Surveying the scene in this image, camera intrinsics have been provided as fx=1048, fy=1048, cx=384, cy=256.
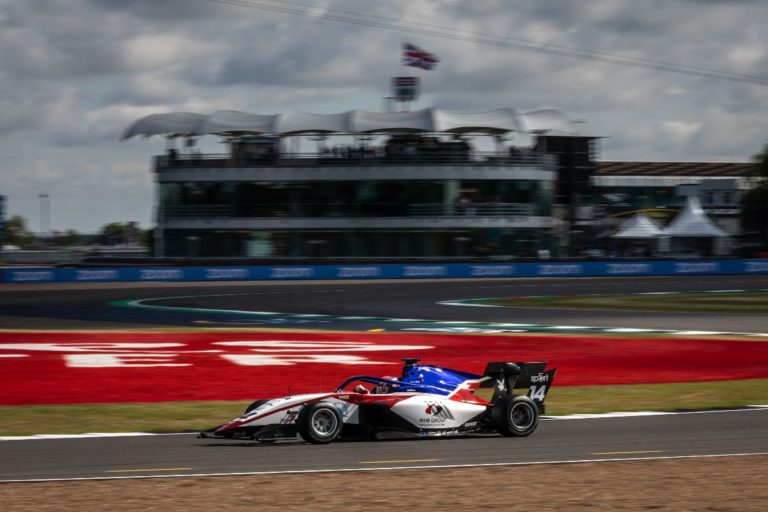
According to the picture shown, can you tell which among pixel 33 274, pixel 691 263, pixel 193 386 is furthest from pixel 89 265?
pixel 193 386

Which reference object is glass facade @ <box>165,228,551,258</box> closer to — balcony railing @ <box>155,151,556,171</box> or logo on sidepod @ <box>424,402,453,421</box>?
balcony railing @ <box>155,151,556,171</box>

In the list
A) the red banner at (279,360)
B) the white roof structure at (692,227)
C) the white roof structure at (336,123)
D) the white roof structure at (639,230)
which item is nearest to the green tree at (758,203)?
the white roof structure at (692,227)

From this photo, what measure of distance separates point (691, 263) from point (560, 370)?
40.9 m

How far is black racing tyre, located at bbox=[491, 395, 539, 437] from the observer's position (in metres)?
11.4

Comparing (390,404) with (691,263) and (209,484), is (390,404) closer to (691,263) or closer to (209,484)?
(209,484)

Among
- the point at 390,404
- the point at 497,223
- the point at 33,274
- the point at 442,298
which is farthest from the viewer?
the point at 497,223

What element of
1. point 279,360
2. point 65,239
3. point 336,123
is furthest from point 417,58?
point 65,239

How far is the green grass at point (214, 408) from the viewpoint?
12.4m

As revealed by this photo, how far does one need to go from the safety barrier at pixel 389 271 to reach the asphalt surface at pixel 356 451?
40.7m

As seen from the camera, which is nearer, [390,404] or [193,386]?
[390,404]

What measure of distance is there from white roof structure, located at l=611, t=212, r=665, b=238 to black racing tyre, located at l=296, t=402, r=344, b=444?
5890cm

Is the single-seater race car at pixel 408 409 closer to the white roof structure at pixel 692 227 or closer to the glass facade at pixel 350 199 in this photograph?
the glass facade at pixel 350 199

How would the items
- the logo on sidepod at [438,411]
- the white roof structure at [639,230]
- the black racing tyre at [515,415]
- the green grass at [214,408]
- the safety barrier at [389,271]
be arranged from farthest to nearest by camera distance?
the white roof structure at [639,230], the safety barrier at [389,271], the green grass at [214,408], the black racing tyre at [515,415], the logo on sidepod at [438,411]

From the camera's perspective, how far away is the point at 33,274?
49.4 meters
